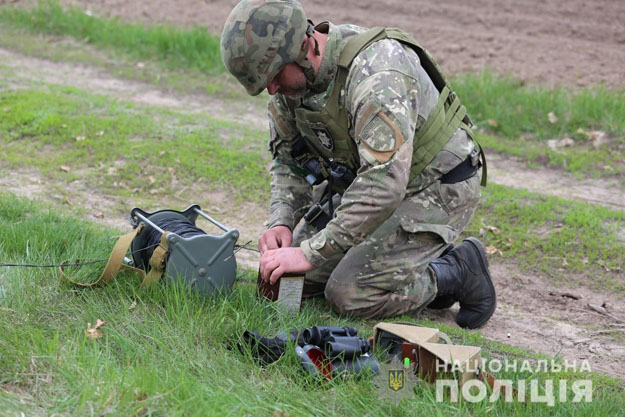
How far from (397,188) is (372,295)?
885 millimetres

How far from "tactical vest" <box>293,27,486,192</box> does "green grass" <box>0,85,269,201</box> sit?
6.92 ft

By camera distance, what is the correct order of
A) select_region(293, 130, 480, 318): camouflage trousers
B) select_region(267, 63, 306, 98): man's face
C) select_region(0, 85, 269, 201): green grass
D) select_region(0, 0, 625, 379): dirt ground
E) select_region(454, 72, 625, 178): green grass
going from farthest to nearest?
1. select_region(454, 72, 625, 178): green grass
2. select_region(0, 85, 269, 201): green grass
3. select_region(0, 0, 625, 379): dirt ground
4. select_region(293, 130, 480, 318): camouflage trousers
5. select_region(267, 63, 306, 98): man's face

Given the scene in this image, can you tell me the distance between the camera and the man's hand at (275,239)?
456 centimetres

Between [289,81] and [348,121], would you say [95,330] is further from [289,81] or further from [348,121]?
[348,121]

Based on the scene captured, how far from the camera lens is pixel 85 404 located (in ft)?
9.62

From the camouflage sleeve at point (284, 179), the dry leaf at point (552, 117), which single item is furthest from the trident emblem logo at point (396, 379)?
the dry leaf at point (552, 117)

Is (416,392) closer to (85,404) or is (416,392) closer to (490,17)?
(85,404)

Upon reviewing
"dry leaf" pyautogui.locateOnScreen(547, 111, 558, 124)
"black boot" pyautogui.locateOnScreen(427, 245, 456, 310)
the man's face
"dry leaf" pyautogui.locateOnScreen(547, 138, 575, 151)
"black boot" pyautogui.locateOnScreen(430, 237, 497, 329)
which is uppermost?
the man's face

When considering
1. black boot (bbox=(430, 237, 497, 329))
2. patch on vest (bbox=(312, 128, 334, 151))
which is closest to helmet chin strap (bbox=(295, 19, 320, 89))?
patch on vest (bbox=(312, 128, 334, 151))

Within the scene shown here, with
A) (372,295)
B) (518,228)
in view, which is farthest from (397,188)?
(518,228)

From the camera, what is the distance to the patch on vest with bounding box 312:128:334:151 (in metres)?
4.40

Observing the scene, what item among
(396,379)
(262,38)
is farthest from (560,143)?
(396,379)

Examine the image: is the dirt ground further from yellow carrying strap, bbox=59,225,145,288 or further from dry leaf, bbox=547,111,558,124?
yellow carrying strap, bbox=59,225,145,288

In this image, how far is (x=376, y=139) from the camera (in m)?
3.83
